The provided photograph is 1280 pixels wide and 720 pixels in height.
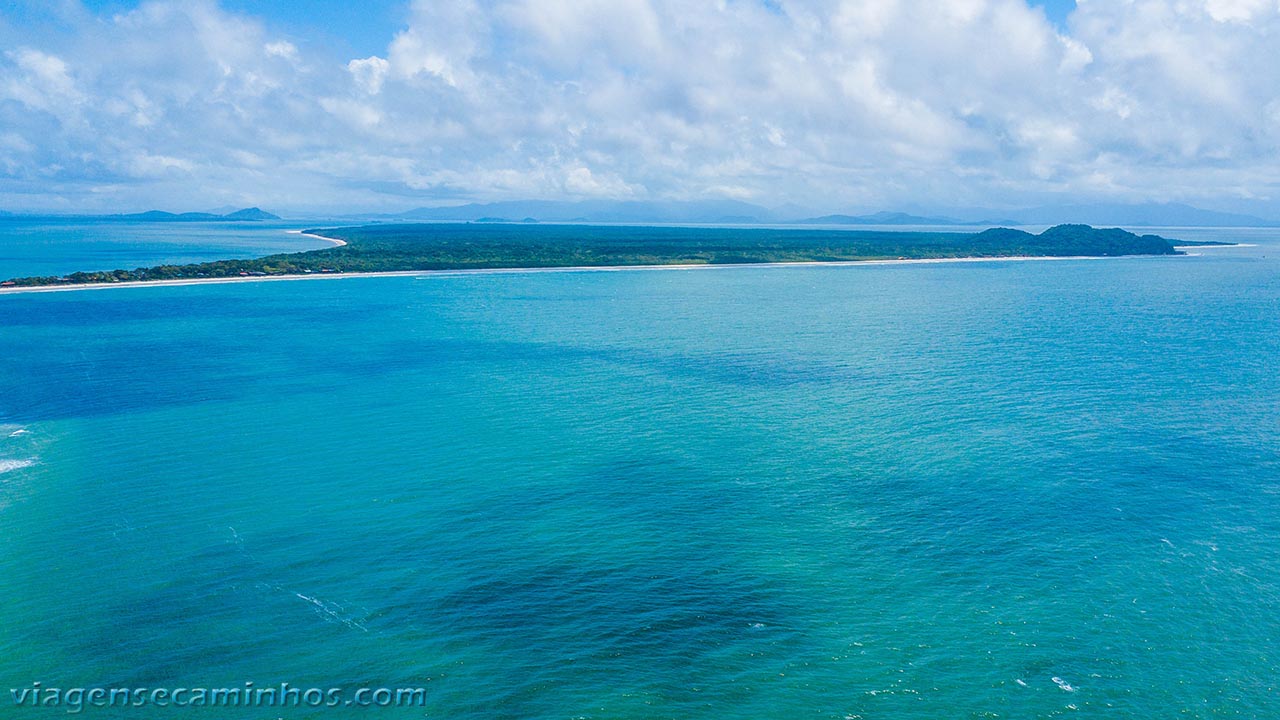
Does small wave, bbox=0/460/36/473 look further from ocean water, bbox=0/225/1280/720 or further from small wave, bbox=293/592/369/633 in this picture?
small wave, bbox=293/592/369/633

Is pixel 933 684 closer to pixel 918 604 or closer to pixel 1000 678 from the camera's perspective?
pixel 1000 678

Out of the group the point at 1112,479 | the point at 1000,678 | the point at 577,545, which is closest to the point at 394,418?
the point at 577,545

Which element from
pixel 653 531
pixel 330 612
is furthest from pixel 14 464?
pixel 653 531

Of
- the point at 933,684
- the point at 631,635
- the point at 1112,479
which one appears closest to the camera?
the point at 933,684

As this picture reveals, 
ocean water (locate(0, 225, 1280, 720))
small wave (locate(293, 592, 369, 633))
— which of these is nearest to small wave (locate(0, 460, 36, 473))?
ocean water (locate(0, 225, 1280, 720))

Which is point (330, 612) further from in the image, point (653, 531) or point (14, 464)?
point (14, 464)

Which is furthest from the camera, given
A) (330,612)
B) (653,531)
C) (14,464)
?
(14,464)
